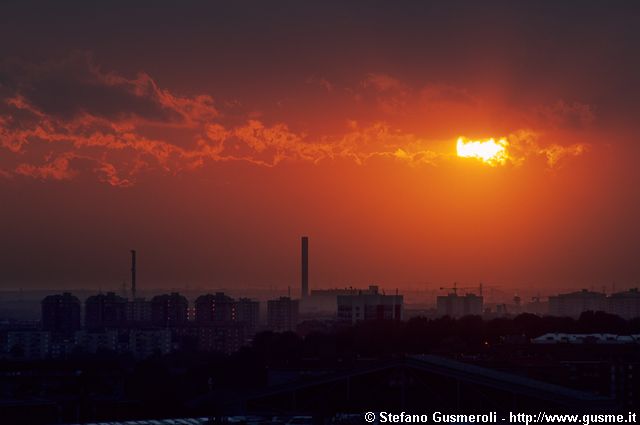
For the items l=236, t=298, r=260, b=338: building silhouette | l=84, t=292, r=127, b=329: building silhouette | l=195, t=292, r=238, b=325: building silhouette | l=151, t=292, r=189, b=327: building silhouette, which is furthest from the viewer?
l=236, t=298, r=260, b=338: building silhouette

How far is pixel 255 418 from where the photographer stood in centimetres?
→ 2088

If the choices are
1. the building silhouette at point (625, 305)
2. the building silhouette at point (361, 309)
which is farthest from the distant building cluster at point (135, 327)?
the building silhouette at point (625, 305)

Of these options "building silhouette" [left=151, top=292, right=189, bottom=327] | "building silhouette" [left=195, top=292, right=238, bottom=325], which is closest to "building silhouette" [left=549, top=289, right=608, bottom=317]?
"building silhouette" [left=195, top=292, right=238, bottom=325]

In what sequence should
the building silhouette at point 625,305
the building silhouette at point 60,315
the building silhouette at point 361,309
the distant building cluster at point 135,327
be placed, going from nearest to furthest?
the distant building cluster at point 135,327
the building silhouette at point 361,309
the building silhouette at point 60,315
the building silhouette at point 625,305

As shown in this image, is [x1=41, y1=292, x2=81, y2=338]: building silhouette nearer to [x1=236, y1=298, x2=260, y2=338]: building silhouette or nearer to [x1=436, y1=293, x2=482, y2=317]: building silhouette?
[x1=236, y1=298, x2=260, y2=338]: building silhouette

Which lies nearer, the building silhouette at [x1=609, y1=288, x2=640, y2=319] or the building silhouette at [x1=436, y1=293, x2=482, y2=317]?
the building silhouette at [x1=609, y1=288, x2=640, y2=319]

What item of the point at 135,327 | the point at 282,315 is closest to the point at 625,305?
the point at 282,315

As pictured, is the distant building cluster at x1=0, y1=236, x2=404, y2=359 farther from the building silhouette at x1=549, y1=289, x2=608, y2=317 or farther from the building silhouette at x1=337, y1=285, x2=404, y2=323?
the building silhouette at x1=549, y1=289, x2=608, y2=317

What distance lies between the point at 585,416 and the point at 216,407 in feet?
18.8

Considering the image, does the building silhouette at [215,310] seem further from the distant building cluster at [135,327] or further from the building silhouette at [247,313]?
the building silhouette at [247,313]

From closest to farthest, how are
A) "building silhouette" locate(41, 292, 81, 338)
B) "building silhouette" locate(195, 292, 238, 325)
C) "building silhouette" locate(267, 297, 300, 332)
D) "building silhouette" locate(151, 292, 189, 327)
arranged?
"building silhouette" locate(41, 292, 81, 338) < "building silhouette" locate(195, 292, 238, 325) < "building silhouette" locate(151, 292, 189, 327) < "building silhouette" locate(267, 297, 300, 332)

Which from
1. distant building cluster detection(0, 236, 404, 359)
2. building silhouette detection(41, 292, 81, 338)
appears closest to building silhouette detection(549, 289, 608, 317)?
distant building cluster detection(0, 236, 404, 359)

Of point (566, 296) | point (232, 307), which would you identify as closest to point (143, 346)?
point (232, 307)

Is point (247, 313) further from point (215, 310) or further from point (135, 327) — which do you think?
point (135, 327)
